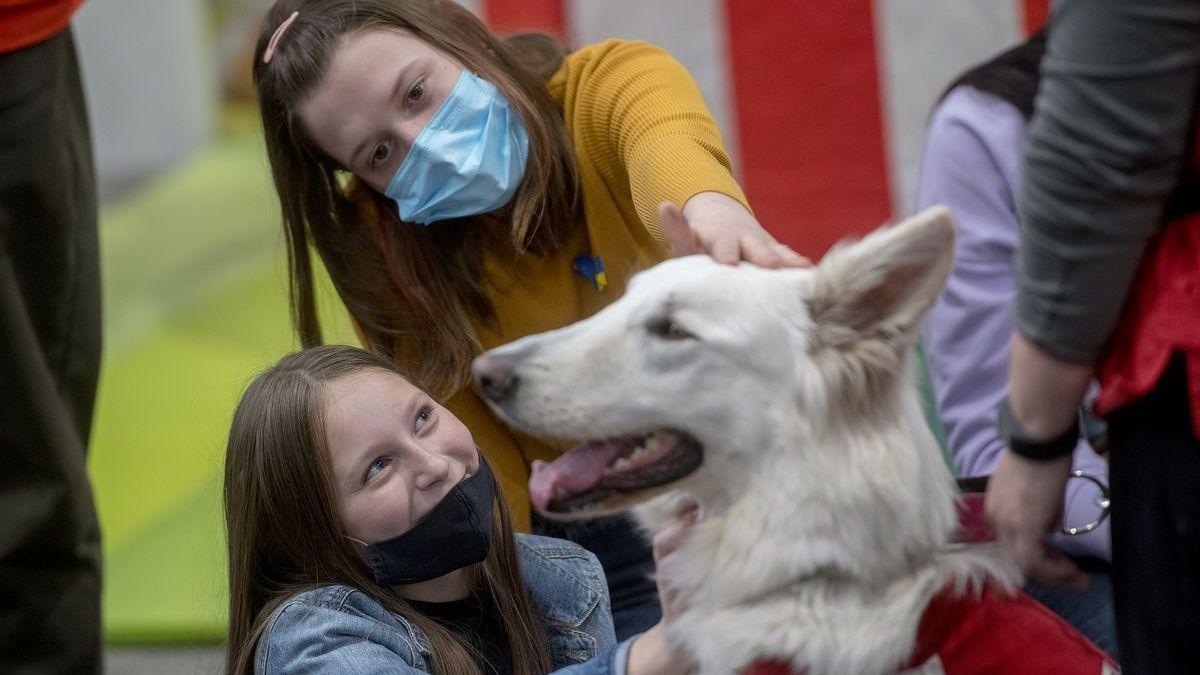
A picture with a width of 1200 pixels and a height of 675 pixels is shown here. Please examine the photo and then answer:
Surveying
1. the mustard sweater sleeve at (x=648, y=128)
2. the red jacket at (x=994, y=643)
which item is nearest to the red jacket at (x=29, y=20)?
Result: the mustard sweater sleeve at (x=648, y=128)

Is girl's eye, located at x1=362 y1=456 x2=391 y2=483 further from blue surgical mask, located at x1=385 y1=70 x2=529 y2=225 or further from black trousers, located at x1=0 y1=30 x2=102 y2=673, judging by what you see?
black trousers, located at x1=0 y1=30 x2=102 y2=673

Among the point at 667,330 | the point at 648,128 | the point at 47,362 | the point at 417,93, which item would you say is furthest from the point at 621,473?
the point at 47,362

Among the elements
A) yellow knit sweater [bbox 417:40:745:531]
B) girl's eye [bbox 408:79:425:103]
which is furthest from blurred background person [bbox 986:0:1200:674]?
girl's eye [bbox 408:79:425:103]

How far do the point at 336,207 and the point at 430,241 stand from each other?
7.8 inches

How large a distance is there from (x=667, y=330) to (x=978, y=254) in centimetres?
66

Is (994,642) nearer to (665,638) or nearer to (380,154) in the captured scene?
(665,638)

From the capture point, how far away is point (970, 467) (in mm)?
2006

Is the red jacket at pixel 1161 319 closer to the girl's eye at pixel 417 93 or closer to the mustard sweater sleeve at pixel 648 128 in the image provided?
the mustard sweater sleeve at pixel 648 128

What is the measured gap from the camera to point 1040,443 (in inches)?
49.9

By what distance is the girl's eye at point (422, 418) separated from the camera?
72.3 inches

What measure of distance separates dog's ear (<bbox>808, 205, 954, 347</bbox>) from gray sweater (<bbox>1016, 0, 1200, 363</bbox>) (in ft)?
0.67

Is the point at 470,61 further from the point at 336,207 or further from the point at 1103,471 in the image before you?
the point at 1103,471

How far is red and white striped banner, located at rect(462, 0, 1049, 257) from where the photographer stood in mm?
2787

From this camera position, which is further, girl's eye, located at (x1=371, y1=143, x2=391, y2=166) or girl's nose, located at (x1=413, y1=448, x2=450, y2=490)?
girl's eye, located at (x1=371, y1=143, x2=391, y2=166)
